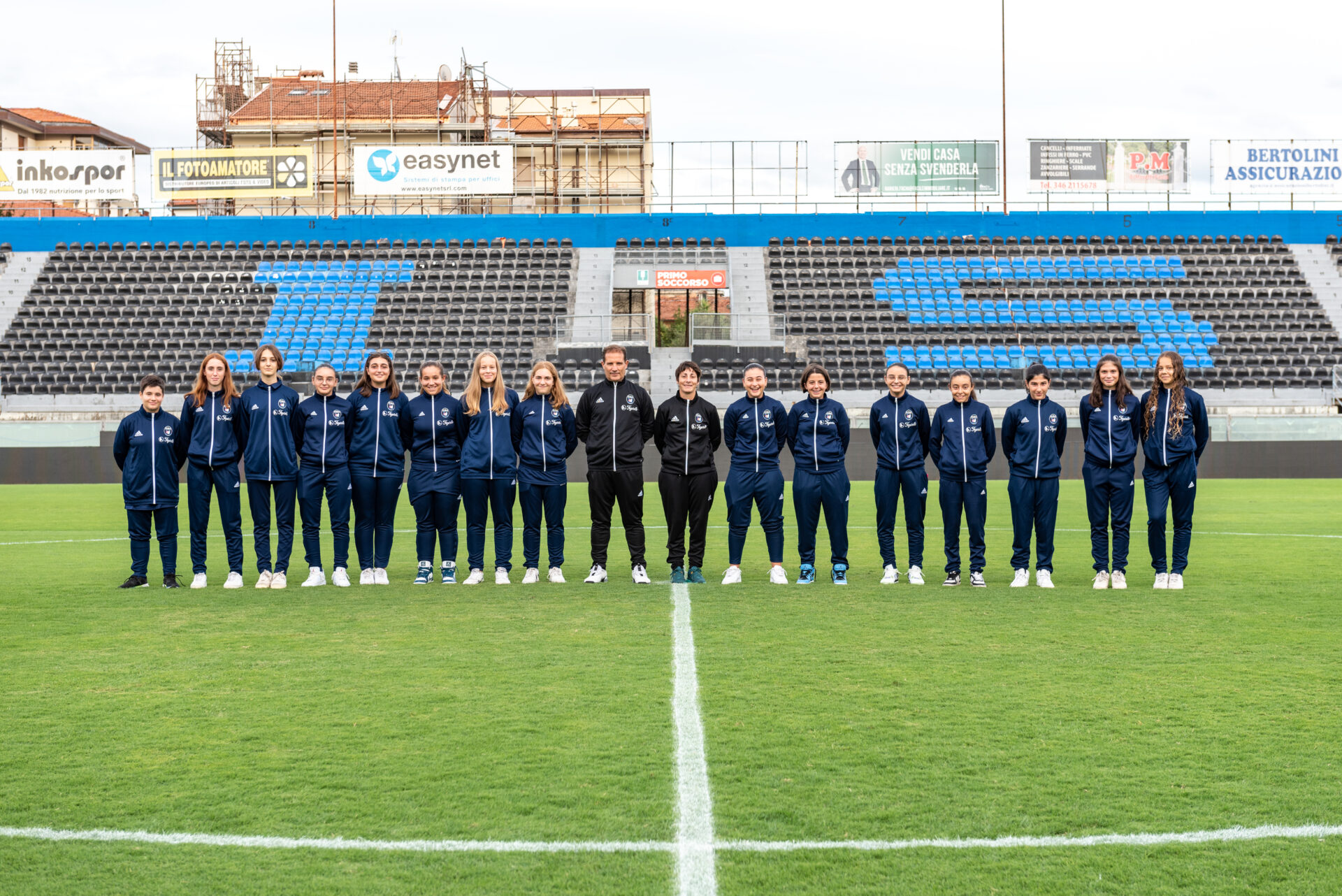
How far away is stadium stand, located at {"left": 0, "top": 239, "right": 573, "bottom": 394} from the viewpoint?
33.5 meters

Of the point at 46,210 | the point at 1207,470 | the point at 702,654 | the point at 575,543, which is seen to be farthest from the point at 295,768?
the point at 46,210

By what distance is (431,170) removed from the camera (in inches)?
1630

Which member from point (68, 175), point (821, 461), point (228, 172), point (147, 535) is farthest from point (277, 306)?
point (821, 461)

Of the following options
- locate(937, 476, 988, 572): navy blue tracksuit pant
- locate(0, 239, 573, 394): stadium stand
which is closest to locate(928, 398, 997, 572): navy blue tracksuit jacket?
locate(937, 476, 988, 572): navy blue tracksuit pant

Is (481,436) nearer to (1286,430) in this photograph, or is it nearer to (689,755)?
(689,755)

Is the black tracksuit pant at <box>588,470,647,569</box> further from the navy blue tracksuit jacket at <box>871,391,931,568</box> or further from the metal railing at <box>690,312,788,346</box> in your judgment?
the metal railing at <box>690,312,788,346</box>

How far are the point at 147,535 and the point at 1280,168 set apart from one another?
135 feet

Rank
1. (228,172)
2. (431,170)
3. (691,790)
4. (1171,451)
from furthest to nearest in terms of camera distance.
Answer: (228,172) → (431,170) → (1171,451) → (691,790)

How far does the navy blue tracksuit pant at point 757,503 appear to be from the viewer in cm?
968

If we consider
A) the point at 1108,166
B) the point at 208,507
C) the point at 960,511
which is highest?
the point at 1108,166

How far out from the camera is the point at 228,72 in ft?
209

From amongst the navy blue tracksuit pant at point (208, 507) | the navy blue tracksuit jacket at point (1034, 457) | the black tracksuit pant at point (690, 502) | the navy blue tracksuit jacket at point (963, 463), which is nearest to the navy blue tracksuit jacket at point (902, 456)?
the navy blue tracksuit jacket at point (963, 463)

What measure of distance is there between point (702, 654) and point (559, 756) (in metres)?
2.07

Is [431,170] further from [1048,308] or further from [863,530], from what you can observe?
[863,530]
